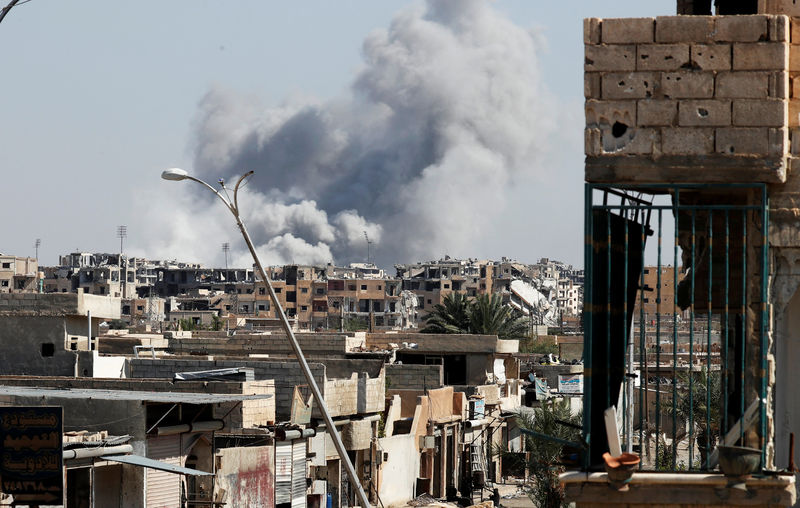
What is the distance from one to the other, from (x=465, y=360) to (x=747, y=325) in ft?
114

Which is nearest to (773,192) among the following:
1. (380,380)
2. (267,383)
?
(267,383)

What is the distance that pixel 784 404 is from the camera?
890 centimetres

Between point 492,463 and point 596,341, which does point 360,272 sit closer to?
point 492,463

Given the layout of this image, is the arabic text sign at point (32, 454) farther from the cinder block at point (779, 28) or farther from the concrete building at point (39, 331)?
the concrete building at point (39, 331)

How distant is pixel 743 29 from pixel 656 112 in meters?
0.72

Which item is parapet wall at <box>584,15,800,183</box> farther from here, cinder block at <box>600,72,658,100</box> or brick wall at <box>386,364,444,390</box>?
brick wall at <box>386,364,444,390</box>

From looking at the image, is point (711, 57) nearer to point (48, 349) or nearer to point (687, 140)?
point (687, 140)

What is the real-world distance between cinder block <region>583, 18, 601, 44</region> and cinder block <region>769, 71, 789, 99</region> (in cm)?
107

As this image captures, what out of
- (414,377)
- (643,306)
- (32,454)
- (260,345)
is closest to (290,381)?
(32,454)

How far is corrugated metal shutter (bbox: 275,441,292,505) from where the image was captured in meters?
22.7

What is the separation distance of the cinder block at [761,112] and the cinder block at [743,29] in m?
0.39

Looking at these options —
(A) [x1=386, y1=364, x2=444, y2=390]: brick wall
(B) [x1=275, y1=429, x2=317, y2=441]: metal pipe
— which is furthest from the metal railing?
(A) [x1=386, y1=364, x2=444, y2=390]: brick wall

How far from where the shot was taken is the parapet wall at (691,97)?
841cm

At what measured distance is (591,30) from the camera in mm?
8539
